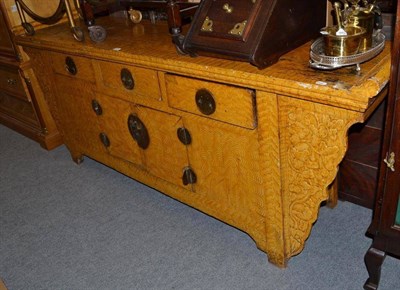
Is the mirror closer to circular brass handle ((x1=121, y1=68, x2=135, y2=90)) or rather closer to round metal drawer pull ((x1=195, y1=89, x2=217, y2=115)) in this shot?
circular brass handle ((x1=121, y1=68, x2=135, y2=90))

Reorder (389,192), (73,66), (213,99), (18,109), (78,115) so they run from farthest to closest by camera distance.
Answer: (18,109), (78,115), (73,66), (213,99), (389,192)

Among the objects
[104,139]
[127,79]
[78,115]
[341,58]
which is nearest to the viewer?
[341,58]

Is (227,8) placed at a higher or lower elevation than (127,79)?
higher

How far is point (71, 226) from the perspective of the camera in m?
2.34

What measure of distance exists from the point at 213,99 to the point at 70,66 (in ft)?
3.39

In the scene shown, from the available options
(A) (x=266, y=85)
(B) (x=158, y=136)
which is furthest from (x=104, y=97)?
(A) (x=266, y=85)

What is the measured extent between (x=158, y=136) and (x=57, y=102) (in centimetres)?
96

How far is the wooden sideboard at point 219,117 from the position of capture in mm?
1364

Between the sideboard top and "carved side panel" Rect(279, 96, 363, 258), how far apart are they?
0.07m

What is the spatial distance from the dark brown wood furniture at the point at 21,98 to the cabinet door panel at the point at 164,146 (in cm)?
130

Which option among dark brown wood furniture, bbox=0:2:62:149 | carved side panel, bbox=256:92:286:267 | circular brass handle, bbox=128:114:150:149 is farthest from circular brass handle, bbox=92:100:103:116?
carved side panel, bbox=256:92:286:267

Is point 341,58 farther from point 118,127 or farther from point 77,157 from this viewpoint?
point 77,157

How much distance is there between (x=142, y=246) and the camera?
6.96 feet

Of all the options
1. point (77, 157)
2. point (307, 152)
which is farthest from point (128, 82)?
point (77, 157)
